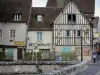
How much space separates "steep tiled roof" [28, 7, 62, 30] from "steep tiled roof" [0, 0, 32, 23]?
1519mm

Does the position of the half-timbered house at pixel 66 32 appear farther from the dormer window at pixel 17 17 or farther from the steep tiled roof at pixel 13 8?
the steep tiled roof at pixel 13 8

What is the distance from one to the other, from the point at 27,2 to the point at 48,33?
26.8 ft

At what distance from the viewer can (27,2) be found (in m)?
69.1

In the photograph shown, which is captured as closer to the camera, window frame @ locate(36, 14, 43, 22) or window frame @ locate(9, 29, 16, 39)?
window frame @ locate(9, 29, 16, 39)

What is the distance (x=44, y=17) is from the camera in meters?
67.2

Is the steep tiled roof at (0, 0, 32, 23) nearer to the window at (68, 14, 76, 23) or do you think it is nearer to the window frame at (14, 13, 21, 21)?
the window frame at (14, 13, 21, 21)

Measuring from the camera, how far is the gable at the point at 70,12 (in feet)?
208

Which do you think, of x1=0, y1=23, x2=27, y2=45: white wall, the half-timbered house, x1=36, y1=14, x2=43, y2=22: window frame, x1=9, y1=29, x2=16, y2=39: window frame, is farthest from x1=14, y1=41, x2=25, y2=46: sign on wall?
x1=36, y1=14, x2=43, y2=22: window frame

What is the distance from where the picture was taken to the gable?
2500 inches

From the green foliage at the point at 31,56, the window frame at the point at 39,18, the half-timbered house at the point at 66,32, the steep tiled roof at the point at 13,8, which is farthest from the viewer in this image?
the window frame at the point at 39,18

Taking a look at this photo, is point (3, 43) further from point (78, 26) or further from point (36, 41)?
point (78, 26)

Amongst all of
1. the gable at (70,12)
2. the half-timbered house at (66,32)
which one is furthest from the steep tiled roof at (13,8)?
the gable at (70,12)

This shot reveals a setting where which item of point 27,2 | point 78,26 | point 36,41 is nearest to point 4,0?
point 27,2

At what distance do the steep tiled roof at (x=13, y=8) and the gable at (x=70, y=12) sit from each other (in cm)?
582
